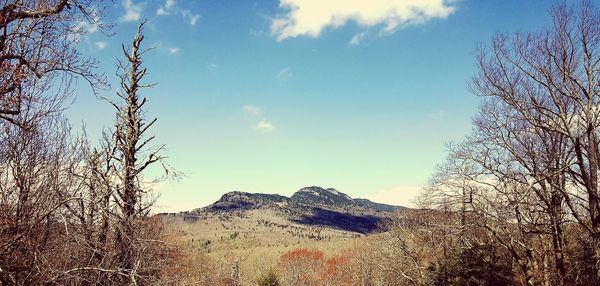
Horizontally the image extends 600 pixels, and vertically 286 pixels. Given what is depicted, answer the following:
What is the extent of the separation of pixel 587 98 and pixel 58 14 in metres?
15.1

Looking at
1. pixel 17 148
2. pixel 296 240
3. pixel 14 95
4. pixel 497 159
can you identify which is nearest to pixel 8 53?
pixel 14 95

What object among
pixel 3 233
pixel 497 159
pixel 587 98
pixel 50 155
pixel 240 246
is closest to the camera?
pixel 3 233

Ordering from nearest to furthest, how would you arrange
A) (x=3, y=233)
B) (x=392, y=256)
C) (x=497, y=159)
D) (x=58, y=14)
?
(x=58, y=14) < (x=3, y=233) < (x=497, y=159) < (x=392, y=256)

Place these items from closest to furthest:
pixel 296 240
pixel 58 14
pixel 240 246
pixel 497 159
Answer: pixel 58 14
pixel 497 159
pixel 240 246
pixel 296 240

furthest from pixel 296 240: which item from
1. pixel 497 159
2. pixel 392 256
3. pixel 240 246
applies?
pixel 497 159

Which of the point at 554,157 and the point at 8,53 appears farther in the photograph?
the point at 554,157

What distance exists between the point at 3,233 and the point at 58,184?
5.58 ft

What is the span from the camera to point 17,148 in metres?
10.2

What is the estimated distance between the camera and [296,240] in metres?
200

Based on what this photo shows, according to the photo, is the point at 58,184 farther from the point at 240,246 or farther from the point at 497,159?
the point at 240,246

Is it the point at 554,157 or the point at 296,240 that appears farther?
the point at 296,240

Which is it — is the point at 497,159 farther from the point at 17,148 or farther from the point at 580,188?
the point at 17,148

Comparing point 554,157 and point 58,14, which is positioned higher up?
point 58,14

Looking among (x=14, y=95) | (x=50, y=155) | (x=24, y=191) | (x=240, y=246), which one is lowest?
(x=240, y=246)
